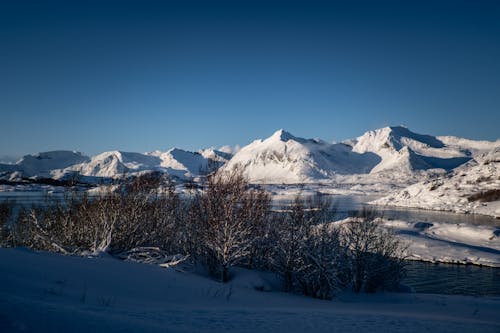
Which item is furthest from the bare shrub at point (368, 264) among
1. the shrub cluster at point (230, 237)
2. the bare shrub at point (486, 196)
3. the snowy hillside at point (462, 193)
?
the bare shrub at point (486, 196)

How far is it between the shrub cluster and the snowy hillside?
80.4 m

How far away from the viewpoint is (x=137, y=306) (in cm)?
851

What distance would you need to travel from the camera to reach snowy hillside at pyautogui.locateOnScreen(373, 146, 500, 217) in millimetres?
94456

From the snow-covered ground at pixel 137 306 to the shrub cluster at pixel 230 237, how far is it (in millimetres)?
3897

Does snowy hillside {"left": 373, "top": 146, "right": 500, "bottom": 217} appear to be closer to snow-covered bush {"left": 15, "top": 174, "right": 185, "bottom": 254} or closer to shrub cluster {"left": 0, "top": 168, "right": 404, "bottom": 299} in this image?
shrub cluster {"left": 0, "top": 168, "right": 404, "bottom": 299}

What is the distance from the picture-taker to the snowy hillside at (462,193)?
94.5 meters

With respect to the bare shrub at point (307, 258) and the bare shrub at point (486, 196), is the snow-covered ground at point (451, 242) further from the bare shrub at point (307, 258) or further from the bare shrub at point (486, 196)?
the bare shrub at point (486, 196)

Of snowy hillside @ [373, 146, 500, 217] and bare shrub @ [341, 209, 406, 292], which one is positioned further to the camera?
snowy hillside @ [373, 146, 500, 217]

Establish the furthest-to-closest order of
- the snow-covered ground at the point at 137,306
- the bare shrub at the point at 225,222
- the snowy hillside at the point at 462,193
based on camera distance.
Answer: the snowy hillside at the point at 462,193, the bare shrub at the point at 225,222, the snow-covered ground at the point at 137,306

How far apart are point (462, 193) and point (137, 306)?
395 feet

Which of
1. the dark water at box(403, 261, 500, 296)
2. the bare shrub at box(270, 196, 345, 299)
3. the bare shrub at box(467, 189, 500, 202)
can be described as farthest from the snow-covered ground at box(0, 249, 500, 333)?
the bare shrub at box(467, 189, 500, 202)

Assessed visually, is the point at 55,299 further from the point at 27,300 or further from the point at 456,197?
the point at 456,197

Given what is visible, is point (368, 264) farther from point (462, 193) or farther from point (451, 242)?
point (462, 193)

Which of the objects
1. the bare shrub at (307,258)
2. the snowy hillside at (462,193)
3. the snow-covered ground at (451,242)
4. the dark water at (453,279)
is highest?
the snowy hillside at (462,193)
